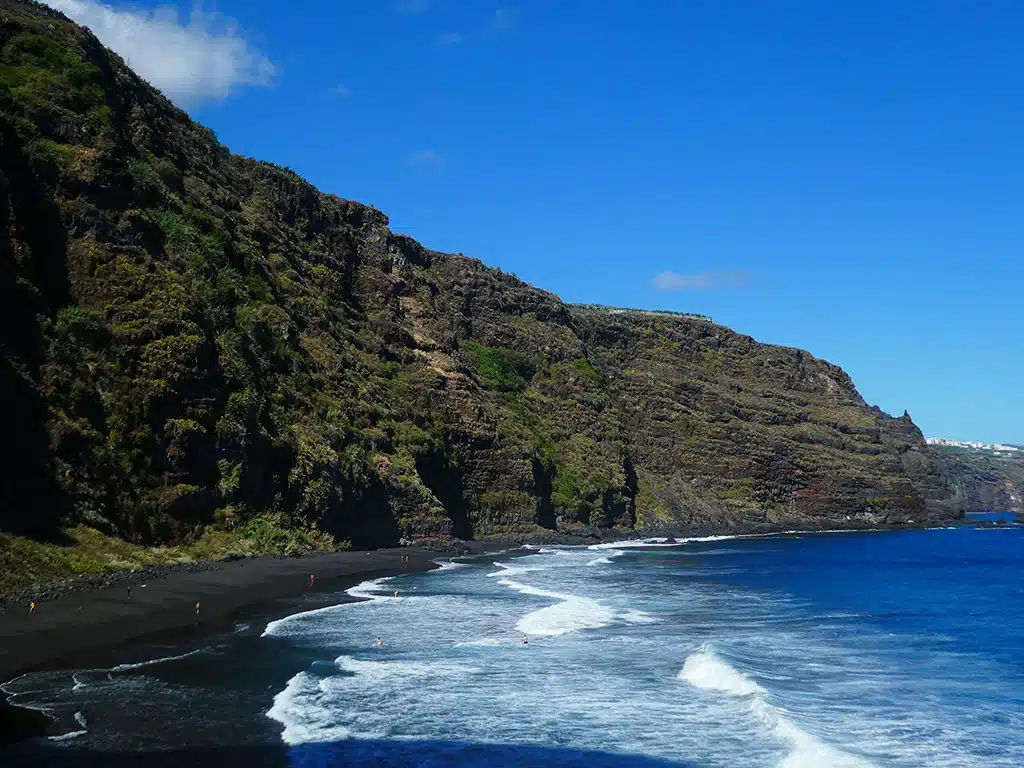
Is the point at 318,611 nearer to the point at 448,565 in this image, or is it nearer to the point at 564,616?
the point at 564,616

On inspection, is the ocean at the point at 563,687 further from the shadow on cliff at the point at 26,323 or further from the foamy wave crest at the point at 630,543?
A: the foamy wave crest at the point at 630,543

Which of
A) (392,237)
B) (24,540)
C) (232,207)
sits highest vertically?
(392,237)

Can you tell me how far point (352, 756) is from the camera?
18.4 metres

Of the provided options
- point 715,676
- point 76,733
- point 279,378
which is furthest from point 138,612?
point 279,378

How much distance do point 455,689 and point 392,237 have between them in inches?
3343

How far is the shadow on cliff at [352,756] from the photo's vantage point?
16.8m

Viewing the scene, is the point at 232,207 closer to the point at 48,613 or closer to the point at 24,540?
the point at 24,540

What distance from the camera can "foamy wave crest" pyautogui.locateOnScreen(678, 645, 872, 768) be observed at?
18859 millimetres

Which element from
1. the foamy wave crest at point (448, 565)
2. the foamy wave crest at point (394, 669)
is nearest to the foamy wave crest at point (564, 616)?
the foamy wave crest at point (394, 669)

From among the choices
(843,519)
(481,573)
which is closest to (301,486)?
(481,573)

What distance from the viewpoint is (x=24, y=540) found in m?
33.0

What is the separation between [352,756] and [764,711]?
10110 mm

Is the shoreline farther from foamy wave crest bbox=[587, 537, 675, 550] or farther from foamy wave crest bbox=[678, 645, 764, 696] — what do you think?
foamy wave crest bbox=[587, 537, 675, 550]

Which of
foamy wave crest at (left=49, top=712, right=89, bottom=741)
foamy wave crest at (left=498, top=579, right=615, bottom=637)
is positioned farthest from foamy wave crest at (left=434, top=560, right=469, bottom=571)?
foamy wave crest at (left=49, top=712, right=89, bottom=741)
